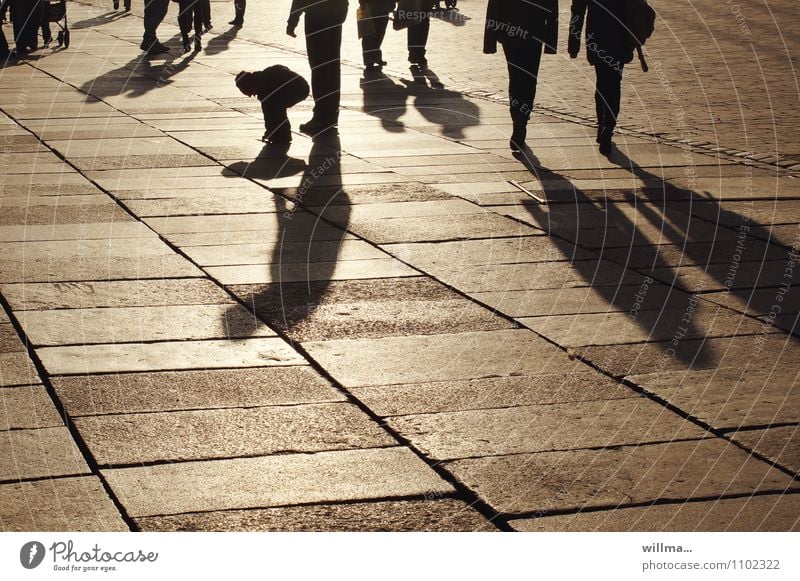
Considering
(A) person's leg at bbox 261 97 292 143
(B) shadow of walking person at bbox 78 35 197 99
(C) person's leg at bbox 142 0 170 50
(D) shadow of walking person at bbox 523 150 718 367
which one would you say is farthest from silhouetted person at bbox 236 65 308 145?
(C) person's leg at bbox 142 0 170 50

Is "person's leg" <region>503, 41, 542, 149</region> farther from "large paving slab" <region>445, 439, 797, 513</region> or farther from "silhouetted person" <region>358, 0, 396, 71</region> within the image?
"large paving slab" <region>445, 439, 797, 513</region>

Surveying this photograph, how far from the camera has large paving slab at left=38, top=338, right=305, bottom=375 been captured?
469 cm

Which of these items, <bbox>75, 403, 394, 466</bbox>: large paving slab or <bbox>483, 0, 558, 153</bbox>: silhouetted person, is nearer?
<bbox>75, 403, 394, 466</bbox>: large paving slab

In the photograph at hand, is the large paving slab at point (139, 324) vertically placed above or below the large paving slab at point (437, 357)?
below

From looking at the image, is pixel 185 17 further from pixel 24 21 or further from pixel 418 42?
Result: pixel 418 42

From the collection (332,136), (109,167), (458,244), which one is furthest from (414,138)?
(458,244)

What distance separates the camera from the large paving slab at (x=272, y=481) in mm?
3545

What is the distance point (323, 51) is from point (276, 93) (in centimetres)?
74

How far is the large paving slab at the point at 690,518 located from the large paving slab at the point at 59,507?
110 centimetres

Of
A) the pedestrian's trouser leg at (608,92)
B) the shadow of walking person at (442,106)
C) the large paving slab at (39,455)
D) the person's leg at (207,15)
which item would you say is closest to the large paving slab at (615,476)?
the large paving slab at (39,455)

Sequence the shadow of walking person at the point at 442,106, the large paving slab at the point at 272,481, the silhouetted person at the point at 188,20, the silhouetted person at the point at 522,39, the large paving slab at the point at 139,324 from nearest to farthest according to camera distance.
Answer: the large paving slab at the point at 272,481 < the large paving slab at the point at 139,324 < the silhouetted person at the point at 522,39 < the shadow of walking person at the point at 442,106 < the silhouetted person at the point at 188,20

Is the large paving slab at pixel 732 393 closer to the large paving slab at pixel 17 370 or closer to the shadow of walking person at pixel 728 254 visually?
the shadow of walking person at pixel 728 254

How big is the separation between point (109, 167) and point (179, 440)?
515 cm

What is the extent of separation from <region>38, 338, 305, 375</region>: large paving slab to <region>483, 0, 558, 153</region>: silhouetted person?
190 inches
